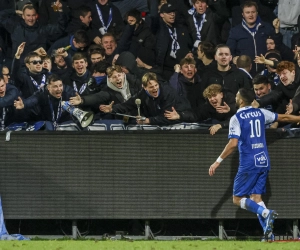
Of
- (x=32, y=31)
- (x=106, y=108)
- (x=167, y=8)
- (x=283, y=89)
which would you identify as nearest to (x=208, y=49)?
(x=167, y=8)

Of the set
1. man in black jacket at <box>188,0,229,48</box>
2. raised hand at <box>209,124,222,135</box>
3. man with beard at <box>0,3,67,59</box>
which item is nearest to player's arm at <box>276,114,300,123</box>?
raised hand at <box>209,124,222,135</box>

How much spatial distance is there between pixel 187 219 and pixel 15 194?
2.61 meters

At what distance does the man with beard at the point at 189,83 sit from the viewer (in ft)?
50.5

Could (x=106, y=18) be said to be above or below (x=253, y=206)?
above

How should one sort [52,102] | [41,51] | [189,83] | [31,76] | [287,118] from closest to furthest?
[287,118]
[52,102]
[189,83]
[31,76]
[41,51]

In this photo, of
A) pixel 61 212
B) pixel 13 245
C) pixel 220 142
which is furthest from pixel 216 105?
pixel 13 245

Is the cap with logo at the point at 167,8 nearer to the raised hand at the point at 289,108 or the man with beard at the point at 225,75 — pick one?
the man with beard at the point at 225,75

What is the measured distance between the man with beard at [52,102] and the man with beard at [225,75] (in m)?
2.13

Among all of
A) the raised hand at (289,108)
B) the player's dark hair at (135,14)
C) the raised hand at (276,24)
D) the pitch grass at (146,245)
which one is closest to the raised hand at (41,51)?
the player's dark hair at (135,14)

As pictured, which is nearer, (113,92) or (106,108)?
(106,108)

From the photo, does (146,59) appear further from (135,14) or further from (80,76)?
(80,76)

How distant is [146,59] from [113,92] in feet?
4.27

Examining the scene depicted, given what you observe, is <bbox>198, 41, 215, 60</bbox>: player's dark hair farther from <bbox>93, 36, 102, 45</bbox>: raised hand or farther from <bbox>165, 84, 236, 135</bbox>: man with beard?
<bbox>93, 36, 102, 45</bbox>: raised hand

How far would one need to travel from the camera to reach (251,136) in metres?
13.7
